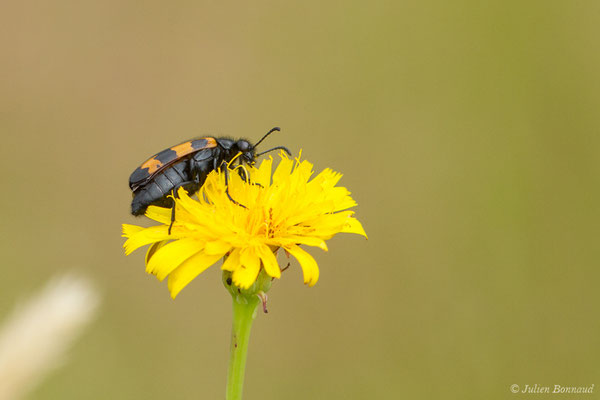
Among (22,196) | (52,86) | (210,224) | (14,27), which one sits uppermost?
(14,27)

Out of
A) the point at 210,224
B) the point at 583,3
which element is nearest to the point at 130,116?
the point at 583,3

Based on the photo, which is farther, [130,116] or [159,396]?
[130,116]

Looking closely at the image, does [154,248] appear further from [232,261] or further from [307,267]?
[307,267]

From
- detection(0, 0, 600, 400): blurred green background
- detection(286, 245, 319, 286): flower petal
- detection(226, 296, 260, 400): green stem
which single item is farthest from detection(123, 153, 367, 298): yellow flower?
detection(0, 0, 600, 400): blurred green background

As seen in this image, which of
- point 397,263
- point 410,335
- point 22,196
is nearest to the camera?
point 410,335

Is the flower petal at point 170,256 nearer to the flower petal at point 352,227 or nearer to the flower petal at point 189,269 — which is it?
the flower petal at point 189,269

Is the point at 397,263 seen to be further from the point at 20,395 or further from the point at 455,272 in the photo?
the point at 20,395

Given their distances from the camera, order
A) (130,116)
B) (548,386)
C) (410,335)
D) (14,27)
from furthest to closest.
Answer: (14,27) < (130,116) < (410,335) < (548,386)
